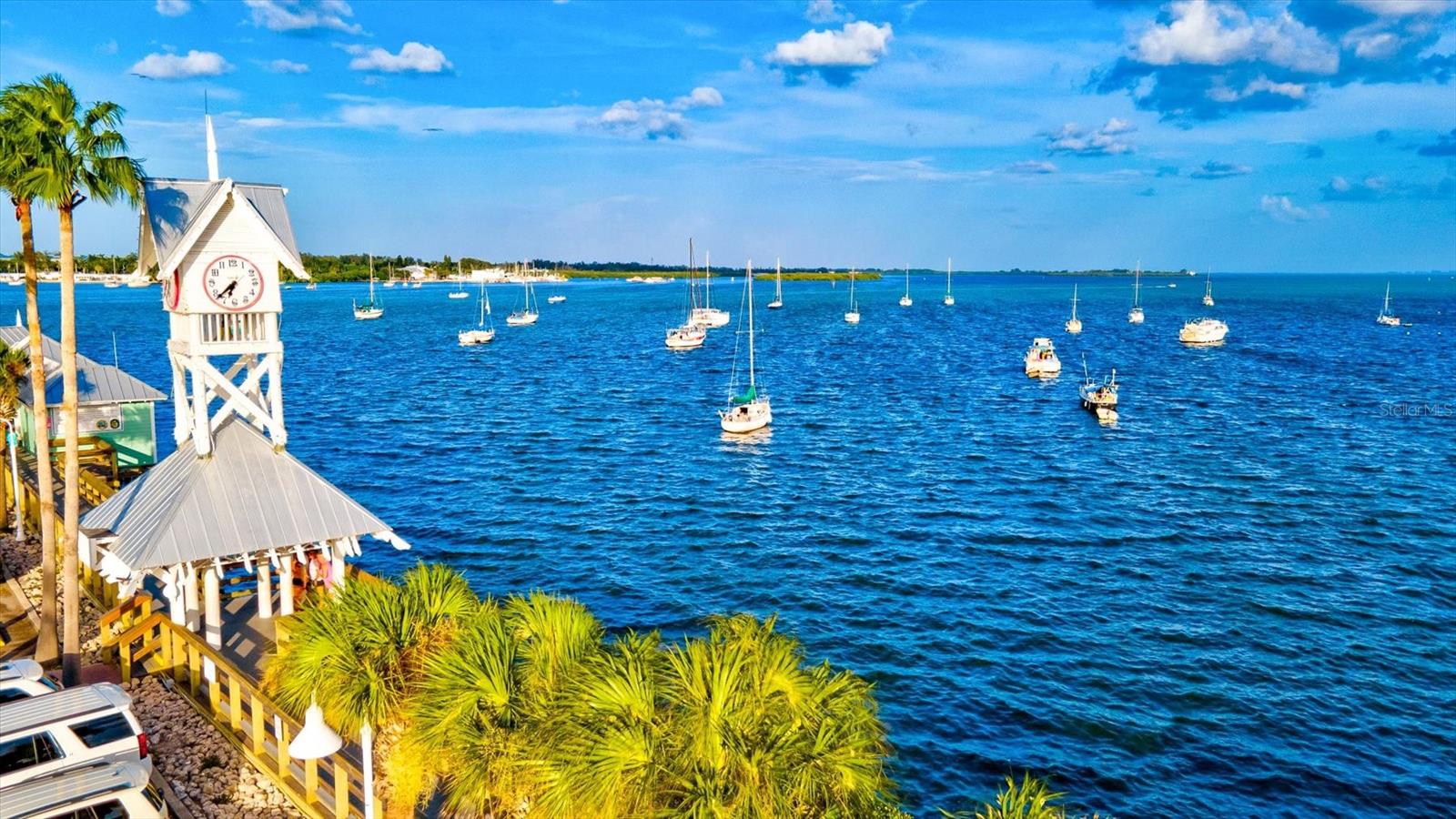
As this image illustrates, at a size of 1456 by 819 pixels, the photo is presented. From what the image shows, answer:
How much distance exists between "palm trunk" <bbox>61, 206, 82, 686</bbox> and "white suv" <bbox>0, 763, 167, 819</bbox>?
545 centimetres

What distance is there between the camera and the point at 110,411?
1241 inches

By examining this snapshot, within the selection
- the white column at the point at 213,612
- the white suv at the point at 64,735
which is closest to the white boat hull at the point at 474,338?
the white column at the point at 213,612

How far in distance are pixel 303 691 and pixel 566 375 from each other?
3185 inches

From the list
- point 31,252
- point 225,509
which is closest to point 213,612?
point 225,509

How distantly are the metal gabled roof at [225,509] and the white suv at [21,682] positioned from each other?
2142mm

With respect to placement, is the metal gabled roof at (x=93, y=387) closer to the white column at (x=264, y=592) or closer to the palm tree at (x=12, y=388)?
the palm tree at (x=12, y=388)

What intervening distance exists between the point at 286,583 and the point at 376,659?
6.43 m

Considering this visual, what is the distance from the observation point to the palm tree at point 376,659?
13094 mm

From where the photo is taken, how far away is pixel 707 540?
127ft

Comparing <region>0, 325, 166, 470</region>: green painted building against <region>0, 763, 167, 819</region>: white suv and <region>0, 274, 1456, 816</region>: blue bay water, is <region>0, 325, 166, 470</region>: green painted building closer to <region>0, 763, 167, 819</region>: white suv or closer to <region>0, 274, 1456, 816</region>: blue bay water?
<region>0, 274, 1456, 816</region>: blue bay water

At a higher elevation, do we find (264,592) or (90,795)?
(264,592)

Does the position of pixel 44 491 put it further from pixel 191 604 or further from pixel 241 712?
pixel 241 712

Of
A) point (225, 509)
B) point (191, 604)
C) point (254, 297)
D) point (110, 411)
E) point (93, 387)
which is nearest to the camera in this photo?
point (225, 509)

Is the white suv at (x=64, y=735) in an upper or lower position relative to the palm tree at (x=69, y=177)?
lower
